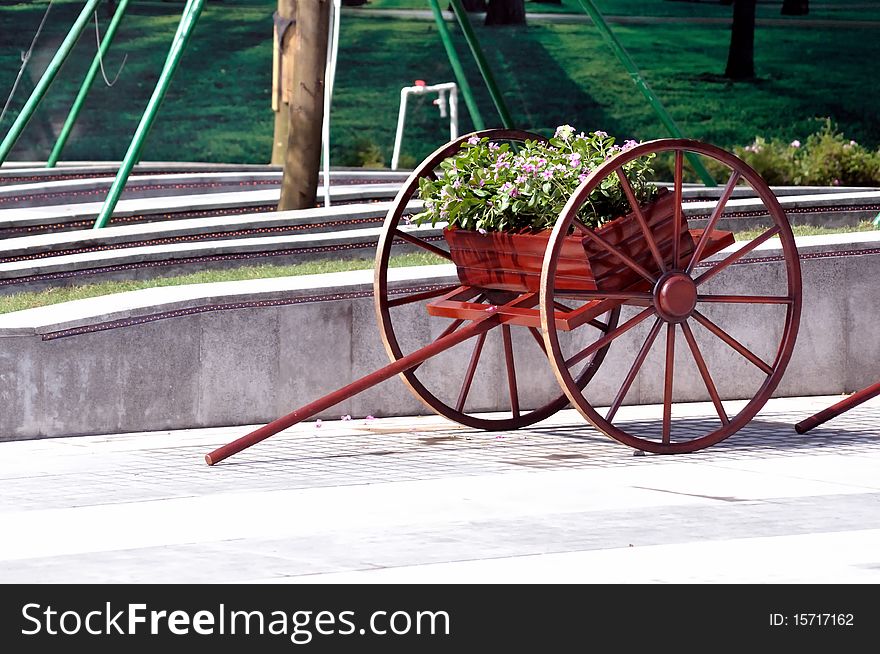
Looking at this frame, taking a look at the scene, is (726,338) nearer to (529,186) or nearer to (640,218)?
(640,218)

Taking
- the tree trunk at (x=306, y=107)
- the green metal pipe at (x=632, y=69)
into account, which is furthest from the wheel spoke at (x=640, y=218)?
the green metal pipe at (x=632, y=69)

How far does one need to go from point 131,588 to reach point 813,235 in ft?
25.4

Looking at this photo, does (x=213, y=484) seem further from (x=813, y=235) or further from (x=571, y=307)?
(x=813, y=235)

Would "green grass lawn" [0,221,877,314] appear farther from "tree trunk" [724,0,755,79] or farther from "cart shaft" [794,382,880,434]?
"tree trunk" [724,0,755,79]

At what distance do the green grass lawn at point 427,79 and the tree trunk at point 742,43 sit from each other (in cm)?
12

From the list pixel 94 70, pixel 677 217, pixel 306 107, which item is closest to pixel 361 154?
pixel 94 70

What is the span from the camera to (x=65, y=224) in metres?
14.8

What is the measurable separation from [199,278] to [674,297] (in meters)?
4.13

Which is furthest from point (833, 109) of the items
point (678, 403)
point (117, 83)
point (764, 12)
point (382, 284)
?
point (382, 284)

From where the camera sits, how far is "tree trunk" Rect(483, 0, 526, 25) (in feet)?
81.4

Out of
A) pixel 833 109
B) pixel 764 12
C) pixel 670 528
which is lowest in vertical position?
pixel 670 528

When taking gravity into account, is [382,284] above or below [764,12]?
below

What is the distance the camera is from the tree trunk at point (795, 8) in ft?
82.1

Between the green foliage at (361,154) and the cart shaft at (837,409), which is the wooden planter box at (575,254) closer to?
the cart shaft at (837,409)
